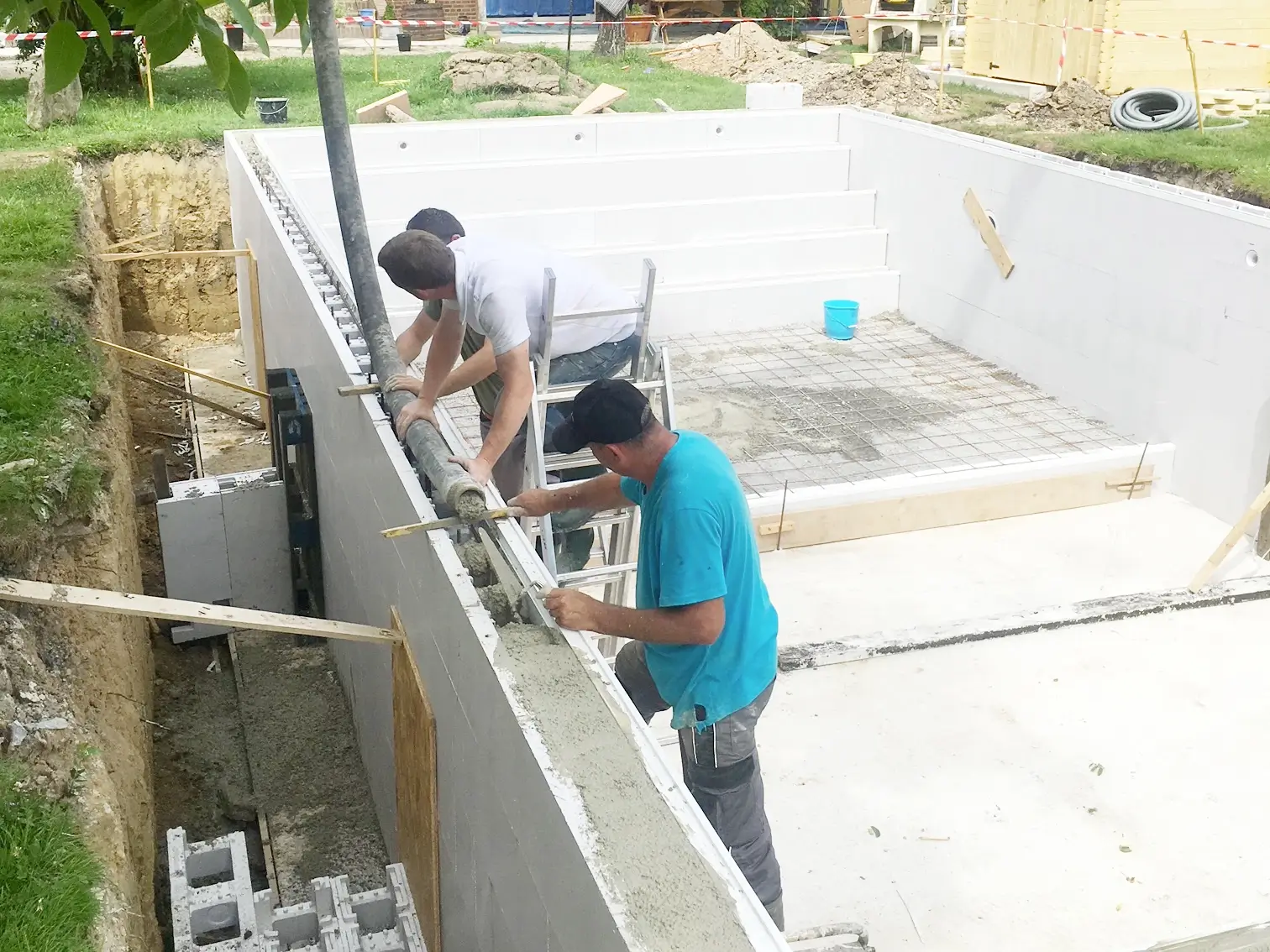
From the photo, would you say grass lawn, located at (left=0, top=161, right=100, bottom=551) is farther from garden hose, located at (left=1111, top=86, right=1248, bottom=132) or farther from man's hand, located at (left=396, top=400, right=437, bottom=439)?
garden hose, located at (left=1111, top=86, right=1248, bottom=132)

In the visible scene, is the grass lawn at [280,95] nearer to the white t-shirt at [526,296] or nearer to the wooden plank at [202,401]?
the wooden plank at [202,401]

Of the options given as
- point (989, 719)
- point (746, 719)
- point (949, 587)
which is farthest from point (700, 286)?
point (746, 719)

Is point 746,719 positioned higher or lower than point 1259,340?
lower

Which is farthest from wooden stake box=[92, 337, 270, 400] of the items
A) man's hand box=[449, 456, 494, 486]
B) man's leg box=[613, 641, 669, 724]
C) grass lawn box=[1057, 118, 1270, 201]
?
grass lawn box=[1057, 118, 1270, 201]

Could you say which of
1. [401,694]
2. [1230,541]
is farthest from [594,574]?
[1230,541]

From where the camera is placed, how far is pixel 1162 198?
6.95 m

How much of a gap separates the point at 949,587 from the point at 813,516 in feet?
2.63

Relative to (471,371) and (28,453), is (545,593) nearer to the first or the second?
(471,371)

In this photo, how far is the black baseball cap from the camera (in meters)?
2.77

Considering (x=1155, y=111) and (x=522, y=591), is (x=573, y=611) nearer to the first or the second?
(x=522, y=591)

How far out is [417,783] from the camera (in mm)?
3971

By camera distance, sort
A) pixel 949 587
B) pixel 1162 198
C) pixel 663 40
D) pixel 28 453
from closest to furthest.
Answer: pixel 28 453 < pixel 949 587 < pixel 1162 198 < pixel 663 40

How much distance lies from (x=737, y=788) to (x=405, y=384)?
2.03m

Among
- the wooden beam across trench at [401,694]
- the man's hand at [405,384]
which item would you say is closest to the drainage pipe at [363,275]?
the man's hand at [405,384]
